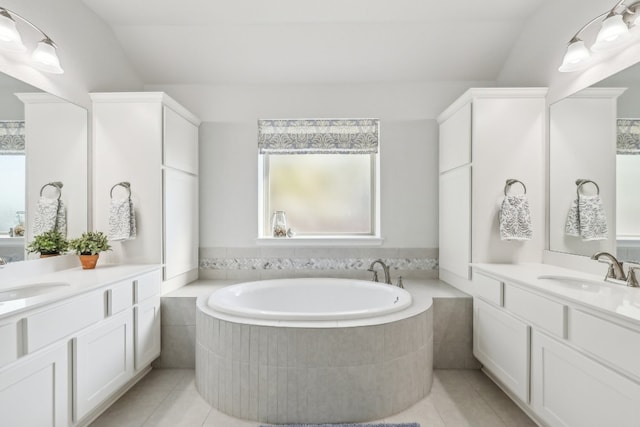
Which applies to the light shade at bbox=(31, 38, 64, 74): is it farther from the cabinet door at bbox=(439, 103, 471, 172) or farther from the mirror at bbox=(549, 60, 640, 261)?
the mirror at bbox=(549, 60, 640, 261)

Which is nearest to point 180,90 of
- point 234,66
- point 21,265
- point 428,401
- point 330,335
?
point 234,66

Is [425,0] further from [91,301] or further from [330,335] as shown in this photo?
[91,301]

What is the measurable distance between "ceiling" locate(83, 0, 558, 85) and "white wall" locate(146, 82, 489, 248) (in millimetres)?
124

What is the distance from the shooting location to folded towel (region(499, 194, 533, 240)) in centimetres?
232

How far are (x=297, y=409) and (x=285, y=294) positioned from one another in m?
1.06

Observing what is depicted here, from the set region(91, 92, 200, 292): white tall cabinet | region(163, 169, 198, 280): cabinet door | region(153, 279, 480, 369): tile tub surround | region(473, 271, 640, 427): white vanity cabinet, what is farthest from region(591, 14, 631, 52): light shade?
region(163, 169, 198, 280): cabinet door

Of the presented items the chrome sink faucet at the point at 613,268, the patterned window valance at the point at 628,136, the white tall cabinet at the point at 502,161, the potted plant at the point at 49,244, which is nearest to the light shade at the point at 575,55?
the white tall cabinet at the point at 502,161

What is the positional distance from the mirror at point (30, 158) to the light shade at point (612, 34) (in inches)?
130

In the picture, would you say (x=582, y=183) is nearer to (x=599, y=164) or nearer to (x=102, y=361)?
(x=599, y=164)

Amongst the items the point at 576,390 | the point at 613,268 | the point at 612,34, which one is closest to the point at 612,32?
the point at 612,34

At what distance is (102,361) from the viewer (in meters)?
1.84

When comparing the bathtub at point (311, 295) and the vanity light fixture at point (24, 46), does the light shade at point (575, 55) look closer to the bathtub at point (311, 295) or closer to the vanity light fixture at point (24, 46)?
the bathtub at point (311, 295)

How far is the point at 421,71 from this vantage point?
9.78 ft

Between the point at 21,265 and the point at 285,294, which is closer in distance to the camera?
the point at 21,265
